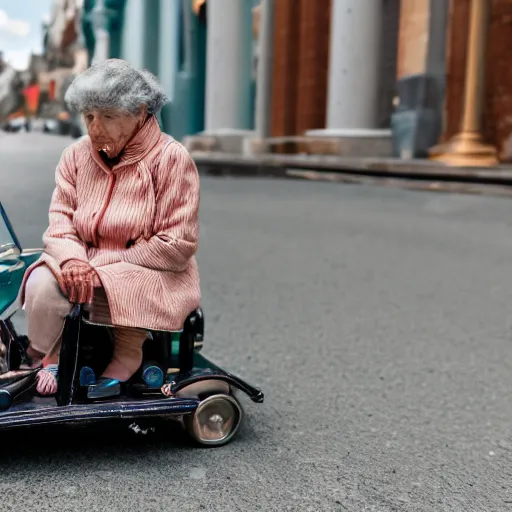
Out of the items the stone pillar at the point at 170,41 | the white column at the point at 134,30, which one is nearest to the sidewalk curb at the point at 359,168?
the stone pillar at the point at 170,41

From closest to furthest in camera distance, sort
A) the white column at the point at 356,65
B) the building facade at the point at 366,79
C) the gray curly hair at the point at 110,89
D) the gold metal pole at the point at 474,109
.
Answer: the gray curly hair at the point at 110,89, the gold metal pole at the point at 474,109, the building facade at the point at 366,79, the white column at the point at 356,65

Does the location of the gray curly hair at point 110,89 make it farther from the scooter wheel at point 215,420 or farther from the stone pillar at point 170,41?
the stone pillar at point 170,41

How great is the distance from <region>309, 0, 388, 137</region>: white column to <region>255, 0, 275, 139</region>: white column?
191 inches

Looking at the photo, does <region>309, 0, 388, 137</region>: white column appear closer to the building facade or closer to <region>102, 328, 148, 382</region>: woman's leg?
the building facade

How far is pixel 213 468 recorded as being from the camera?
2090mm

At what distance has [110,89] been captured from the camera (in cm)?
192

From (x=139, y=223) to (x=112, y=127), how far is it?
266 millimetres

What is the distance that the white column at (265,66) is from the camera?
17578 millimetres

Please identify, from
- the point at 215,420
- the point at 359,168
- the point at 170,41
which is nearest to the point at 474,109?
the point at 359,168

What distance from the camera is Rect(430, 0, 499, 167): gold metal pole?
38.1ft

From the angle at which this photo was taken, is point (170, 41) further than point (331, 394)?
Yes

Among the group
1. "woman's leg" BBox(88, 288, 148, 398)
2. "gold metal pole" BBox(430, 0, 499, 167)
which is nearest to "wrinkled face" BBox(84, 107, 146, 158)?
"woman's leg" BBox(88, 288, 148, 398)

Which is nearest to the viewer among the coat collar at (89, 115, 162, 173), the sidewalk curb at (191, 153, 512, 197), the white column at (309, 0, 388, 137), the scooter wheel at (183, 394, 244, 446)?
the coat collar at (89, 115, 162, 173)

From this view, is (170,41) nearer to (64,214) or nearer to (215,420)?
(64,214)
